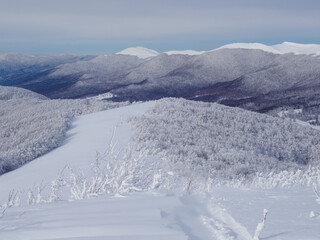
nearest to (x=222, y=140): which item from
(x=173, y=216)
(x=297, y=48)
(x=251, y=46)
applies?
(x=173, y=216)

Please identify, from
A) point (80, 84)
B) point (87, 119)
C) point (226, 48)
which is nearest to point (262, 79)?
point (226, 48)

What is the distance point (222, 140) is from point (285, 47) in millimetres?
133728

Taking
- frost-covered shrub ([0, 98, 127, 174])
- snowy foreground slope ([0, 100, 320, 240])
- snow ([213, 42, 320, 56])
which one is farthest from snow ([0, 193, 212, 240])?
snow ([213, 42, 320, 56])

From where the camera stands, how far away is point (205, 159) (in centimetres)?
1273

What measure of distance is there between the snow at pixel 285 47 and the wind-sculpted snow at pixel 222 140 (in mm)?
99258

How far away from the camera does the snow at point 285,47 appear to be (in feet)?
378

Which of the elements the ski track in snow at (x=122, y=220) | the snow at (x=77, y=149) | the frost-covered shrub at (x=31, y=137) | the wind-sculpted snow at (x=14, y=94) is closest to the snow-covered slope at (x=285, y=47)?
the wind-sculpted snow at (x=14, y=94)

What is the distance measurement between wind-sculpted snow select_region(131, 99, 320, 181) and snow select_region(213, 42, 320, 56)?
326 feet

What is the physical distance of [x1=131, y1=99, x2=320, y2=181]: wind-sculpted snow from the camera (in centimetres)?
1188

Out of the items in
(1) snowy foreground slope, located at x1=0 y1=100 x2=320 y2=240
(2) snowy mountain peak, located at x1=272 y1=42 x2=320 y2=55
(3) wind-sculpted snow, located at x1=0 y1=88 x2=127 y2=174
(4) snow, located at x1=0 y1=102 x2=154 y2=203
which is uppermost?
(2) snowy mountain peak, located at x1=272 y1=42 x2=320 y2=55

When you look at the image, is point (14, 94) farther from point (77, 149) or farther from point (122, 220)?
point (122, 220)

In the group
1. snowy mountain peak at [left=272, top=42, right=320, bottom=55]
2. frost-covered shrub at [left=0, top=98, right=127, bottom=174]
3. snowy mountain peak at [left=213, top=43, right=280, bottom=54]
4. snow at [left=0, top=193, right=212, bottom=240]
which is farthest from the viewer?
snowy mountain peak at [left=213, top=43, right=280, bottom=54]

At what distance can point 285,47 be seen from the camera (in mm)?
138000

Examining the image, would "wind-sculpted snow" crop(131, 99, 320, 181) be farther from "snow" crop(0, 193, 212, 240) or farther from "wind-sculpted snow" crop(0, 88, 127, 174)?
"snow" crop(0, 193, 212, 240)
